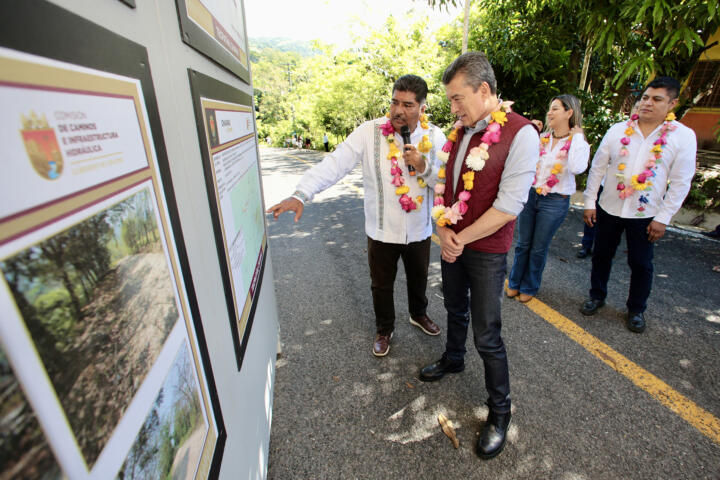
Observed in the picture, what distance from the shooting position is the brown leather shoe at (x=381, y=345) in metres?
2.79

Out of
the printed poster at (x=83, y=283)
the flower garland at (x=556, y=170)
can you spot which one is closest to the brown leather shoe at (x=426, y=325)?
the flower garland at (x=556, y=170)

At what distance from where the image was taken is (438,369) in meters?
2.53

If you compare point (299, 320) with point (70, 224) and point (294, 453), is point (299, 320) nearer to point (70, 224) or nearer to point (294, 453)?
point (294, 453)

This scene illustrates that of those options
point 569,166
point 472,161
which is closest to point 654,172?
point 569,166

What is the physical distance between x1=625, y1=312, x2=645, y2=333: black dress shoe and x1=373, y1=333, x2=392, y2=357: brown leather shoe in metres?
2.15

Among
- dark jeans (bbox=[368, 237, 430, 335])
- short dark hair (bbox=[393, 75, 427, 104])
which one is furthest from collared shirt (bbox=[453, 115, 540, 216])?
dark jeans (bbox=[368, 237, 430, 335])

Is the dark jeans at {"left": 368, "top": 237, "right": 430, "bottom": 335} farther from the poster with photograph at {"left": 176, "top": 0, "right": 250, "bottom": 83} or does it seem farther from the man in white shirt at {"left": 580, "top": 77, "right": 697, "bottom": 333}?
the man in white shirt at {"left": 580, "top": 77, "right": 697, "bottom": 333}

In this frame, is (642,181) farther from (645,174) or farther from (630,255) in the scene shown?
(630,255)

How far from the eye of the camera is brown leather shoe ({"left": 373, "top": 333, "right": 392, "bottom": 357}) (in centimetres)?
279

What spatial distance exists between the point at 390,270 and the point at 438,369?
823 mm

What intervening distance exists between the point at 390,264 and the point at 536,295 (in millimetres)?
1906

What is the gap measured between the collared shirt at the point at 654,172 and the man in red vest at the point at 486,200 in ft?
5.28

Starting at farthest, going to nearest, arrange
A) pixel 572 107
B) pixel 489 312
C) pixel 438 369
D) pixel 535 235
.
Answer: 1. pixel 535 235
2. pixel 572 107
3. pixel 438 369
4. pixel 489 312

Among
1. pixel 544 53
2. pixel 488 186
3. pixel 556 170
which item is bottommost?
pixel 556 170
